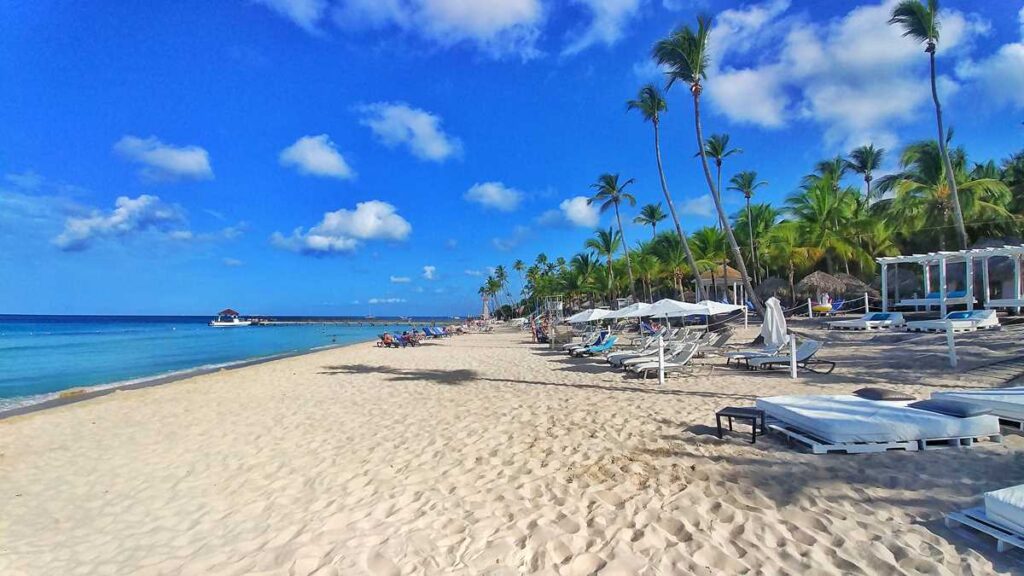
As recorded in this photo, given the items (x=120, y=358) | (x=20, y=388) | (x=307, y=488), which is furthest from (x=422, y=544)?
(x=120, y=358)

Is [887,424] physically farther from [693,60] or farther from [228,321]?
[228,321]

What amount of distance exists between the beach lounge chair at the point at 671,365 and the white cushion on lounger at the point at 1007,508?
623 cm

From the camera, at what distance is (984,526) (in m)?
3.05

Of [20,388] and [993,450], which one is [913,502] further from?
Result: [20,388]

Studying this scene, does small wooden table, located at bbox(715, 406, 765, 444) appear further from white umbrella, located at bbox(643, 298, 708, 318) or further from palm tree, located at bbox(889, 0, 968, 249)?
palm tree, located at bbox(889, 0, 968, 249)

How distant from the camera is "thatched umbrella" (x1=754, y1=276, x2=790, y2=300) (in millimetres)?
31203

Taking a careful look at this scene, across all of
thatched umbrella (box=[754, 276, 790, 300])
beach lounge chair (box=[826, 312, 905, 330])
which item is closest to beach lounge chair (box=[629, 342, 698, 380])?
beach lounge chair (box=[826, 312, 905, 330])

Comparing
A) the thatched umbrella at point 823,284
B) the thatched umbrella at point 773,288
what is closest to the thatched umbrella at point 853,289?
the thatched umbrella at point 823,284

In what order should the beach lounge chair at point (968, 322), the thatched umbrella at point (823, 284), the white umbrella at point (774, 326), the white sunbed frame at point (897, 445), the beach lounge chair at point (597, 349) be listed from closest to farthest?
the white sunbed frame at point (897, 445), the white umbrella at point (774, 326), the beach lounge chair at point (597, 349), the beach lounge chair at point (968, 322), the thatched umbrella at point (823, 284)

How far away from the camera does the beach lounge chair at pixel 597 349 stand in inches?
576

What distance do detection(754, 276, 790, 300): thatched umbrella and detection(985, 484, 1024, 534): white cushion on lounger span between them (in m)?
30.7

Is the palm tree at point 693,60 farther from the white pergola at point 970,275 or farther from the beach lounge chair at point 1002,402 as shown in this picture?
the beach lounge chair at point 1002,402

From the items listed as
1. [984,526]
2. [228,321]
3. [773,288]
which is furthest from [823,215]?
[228,321]

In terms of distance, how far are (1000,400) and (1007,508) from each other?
8.80 ft
